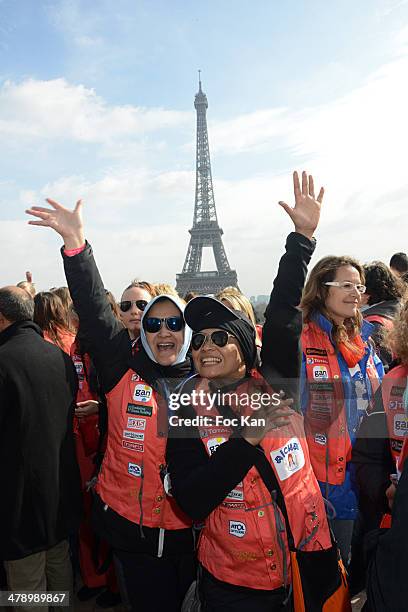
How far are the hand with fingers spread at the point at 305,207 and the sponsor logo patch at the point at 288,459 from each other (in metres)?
1.13

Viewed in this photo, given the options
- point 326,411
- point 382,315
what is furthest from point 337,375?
point 382,315

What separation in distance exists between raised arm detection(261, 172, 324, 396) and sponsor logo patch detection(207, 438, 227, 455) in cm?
40

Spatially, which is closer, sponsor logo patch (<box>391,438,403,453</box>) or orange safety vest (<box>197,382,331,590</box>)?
orange safety vest (<box>197,382,331,590</box>)

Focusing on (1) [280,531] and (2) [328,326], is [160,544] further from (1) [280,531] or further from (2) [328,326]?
(2) [328,326]

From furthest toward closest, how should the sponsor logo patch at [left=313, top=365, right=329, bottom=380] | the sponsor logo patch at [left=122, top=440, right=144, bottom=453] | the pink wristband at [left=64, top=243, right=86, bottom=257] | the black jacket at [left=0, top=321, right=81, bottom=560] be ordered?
the sponsor logo patch at [left=313, top=365, right=329, bottom=380] < the black jacket at [left=0, top=321, right=81, bottom=560] < the pink wristband at [left=64, top=243, right=86, bottom=257] < the sponsor logo patch at [left=122, top=440, right=144, bottom=453]

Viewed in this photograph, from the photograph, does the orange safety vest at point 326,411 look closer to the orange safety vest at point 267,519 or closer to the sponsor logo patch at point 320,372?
the sponsor logo patch at point 320,372

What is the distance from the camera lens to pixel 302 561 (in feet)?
5.98

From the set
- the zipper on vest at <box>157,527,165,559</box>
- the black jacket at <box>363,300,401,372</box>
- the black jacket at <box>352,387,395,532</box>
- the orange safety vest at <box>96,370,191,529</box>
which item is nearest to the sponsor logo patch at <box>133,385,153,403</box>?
the orange safety vest at <box>96,370,191,529</box>

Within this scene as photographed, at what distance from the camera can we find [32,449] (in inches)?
114

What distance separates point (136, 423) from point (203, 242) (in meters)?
53.2

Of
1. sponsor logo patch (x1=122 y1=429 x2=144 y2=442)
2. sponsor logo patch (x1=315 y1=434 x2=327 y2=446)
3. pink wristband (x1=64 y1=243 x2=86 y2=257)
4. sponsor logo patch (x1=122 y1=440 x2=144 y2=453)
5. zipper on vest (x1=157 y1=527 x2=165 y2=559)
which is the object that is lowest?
zipper on vest (x1=157 y1=527 x2=165 y2=559)

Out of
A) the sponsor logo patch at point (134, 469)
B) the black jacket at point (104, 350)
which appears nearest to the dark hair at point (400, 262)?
the black jacket at point (104, 350)

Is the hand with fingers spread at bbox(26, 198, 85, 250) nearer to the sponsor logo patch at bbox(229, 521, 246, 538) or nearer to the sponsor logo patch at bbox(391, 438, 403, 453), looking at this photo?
the sponsor logo patch at bbox(229, 521, 246, 538)

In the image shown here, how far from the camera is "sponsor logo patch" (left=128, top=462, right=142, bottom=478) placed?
2537mm
